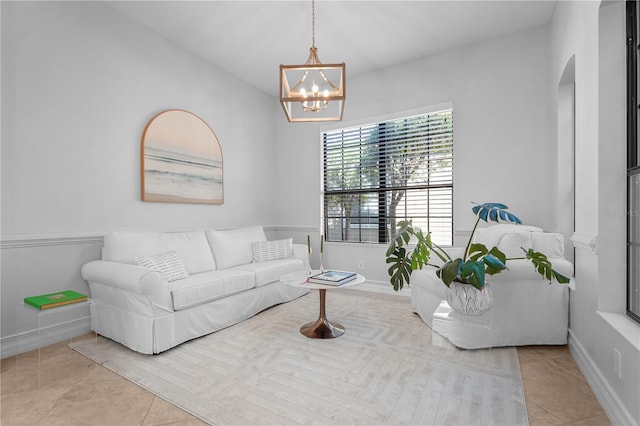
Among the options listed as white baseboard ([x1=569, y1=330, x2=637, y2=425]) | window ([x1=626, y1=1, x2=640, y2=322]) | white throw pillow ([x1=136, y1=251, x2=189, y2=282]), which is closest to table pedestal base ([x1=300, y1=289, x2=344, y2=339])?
white throw pillow ([x1=136, y1=251, x2=189, y2=282])

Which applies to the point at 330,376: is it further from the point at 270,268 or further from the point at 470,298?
the point at 270,268

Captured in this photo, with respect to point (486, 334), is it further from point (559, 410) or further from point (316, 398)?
point (316, 398)

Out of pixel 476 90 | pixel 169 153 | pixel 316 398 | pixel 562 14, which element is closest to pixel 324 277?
pixel 316 398

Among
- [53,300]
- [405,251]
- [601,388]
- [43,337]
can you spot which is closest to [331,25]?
[405,251]

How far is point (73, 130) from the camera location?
2652 millimetres

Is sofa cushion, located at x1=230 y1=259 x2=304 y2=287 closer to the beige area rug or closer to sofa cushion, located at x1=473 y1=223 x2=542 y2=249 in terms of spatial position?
the beige area rug

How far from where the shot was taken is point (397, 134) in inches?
161

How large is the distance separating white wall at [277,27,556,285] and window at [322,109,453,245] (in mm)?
153

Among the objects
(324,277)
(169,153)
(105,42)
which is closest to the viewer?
(324,277)

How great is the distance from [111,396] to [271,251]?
7.44ft

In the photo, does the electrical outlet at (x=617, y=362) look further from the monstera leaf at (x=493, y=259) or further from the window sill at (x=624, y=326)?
the monstera leaf at (x=493, y=259)

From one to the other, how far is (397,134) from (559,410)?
324cm

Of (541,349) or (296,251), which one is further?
(296,251)

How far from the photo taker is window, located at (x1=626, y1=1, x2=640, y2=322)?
159 centimetres
